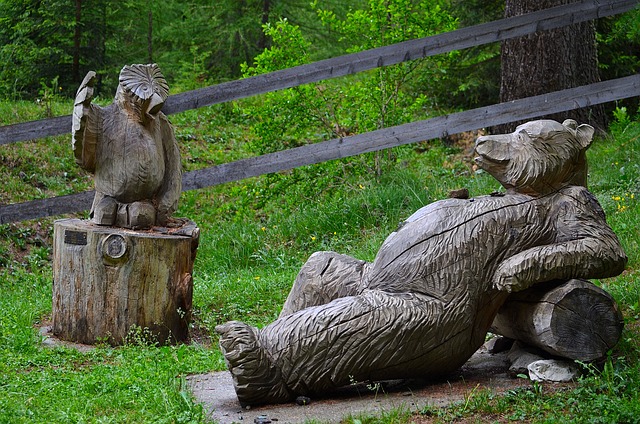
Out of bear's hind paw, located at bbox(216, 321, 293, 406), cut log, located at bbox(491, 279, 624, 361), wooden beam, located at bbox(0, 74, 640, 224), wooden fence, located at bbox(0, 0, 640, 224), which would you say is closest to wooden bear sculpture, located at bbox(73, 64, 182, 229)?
wooden fence, located at bbox(0, 0, 640, 224)

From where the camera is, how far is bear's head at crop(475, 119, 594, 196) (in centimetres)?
439

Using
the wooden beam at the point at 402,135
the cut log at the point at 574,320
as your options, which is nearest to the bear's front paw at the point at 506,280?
the cut log at the point at 574,320

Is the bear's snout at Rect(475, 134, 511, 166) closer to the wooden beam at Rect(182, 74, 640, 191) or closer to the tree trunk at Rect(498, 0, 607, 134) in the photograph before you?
the wooden beam at Rect(182, 74, 640, 191)

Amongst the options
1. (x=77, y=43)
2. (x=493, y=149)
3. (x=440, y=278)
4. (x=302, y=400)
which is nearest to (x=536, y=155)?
(x=493, y=149)

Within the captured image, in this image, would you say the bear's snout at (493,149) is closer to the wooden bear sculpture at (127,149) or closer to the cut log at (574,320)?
the cut log at (574,320)

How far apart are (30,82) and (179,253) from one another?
881 cm

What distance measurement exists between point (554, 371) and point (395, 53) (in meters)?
5.49

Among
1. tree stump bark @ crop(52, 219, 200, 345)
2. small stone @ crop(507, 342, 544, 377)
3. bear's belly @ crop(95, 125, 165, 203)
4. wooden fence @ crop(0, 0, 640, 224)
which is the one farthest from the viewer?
wooden fence @ crop(0, 0, 640, 224)

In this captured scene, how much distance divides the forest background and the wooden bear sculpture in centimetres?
94

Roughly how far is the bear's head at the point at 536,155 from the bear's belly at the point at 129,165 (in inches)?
111

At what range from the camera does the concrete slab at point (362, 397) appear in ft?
12.8

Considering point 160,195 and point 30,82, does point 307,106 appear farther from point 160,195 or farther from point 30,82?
point 30,82

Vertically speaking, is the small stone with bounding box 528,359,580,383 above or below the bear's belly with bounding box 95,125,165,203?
below

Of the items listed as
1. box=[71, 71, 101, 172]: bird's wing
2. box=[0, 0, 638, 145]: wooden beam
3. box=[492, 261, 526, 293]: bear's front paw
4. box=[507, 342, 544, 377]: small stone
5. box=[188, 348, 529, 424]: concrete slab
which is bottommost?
box=[188, 348, 529, 424]: concrete slab
